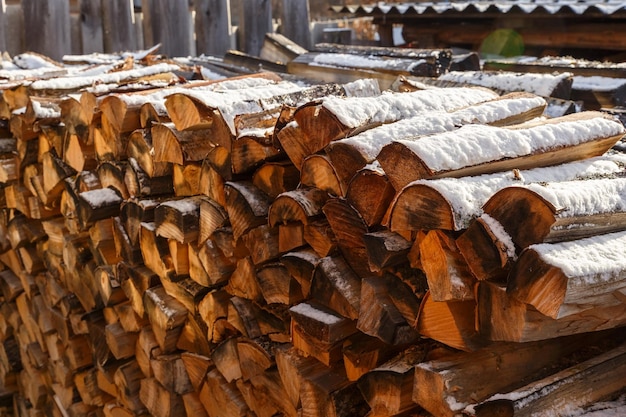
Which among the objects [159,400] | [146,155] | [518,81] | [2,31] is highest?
[2,31]

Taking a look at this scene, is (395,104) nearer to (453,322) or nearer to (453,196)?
(453,196)

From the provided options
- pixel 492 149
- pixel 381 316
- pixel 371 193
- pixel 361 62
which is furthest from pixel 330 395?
pixel 361 62

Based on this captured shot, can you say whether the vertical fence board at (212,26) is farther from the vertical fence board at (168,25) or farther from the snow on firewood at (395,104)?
the snow on firewood at (395,104)

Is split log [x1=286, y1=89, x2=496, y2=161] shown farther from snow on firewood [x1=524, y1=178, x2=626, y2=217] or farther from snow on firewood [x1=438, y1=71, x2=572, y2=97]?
snow on firewood [x1=438, y1=71, x2=572, y2=97]

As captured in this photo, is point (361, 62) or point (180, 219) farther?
point (361, 62)

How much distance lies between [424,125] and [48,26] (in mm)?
4569

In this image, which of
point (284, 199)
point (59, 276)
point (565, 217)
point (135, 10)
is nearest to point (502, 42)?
point (135, 10)

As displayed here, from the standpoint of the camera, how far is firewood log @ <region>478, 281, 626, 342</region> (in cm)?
149

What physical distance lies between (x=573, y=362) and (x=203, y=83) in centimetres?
213

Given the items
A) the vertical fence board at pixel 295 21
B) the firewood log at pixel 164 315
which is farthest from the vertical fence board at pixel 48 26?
the firewood log at pixel 164 315

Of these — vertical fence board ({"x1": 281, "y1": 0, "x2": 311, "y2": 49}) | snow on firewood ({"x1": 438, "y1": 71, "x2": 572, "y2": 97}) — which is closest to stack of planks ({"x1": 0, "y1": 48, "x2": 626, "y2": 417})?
snow on firewood ({"x1": 438, "y1": 71, "x2": 572, "y2": 97})

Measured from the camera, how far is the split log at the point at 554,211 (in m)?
1.48

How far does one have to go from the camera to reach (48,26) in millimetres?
5652

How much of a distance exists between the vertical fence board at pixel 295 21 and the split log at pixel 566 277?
4.98 m
